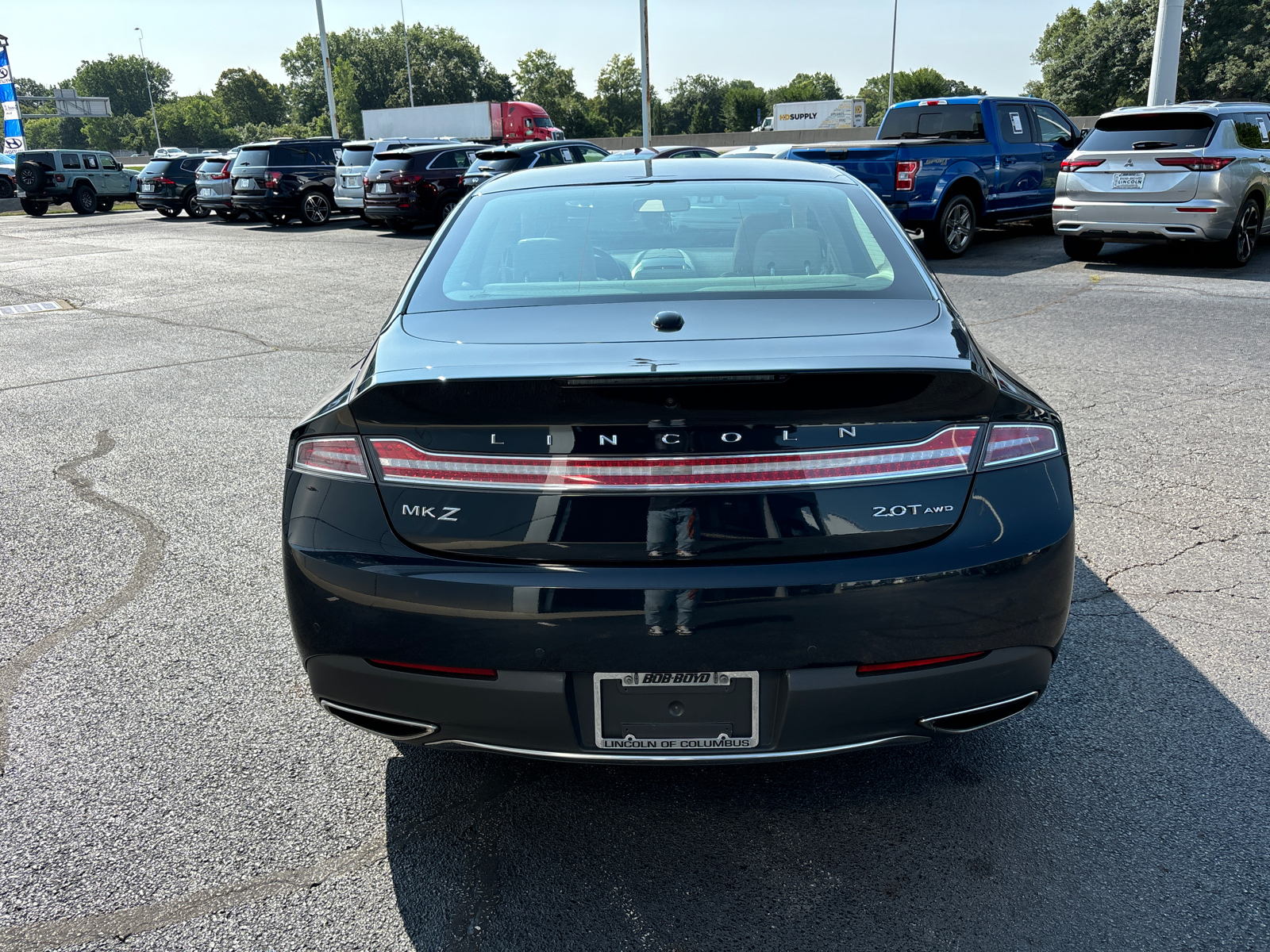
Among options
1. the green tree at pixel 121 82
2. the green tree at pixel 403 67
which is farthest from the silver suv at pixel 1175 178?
the green tree at pixel 121 82

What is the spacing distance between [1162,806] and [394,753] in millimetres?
2064

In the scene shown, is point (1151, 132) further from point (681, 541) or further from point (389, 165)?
point (389, 165)

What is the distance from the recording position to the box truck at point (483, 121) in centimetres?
3544

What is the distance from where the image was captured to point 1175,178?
35.9 ft

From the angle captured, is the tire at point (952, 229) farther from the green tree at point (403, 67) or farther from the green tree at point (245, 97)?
the green tree at point (245, 97)

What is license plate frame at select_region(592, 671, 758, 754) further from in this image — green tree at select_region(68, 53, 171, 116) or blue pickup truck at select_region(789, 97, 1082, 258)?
green tree at select_region(68, 53, 171, 116)

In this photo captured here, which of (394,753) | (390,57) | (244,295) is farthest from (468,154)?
(390,57)

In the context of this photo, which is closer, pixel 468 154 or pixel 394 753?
pixel 394 753

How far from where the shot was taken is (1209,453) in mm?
5293

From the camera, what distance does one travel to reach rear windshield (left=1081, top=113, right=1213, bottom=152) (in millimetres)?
11055

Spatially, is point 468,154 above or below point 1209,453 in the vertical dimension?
above

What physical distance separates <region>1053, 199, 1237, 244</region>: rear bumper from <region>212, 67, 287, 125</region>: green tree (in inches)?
6847

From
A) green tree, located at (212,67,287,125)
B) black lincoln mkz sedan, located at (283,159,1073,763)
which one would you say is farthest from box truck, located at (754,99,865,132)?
green tree, located at (212,67,287,125)

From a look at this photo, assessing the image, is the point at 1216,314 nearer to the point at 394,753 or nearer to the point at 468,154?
the point at 394,753
